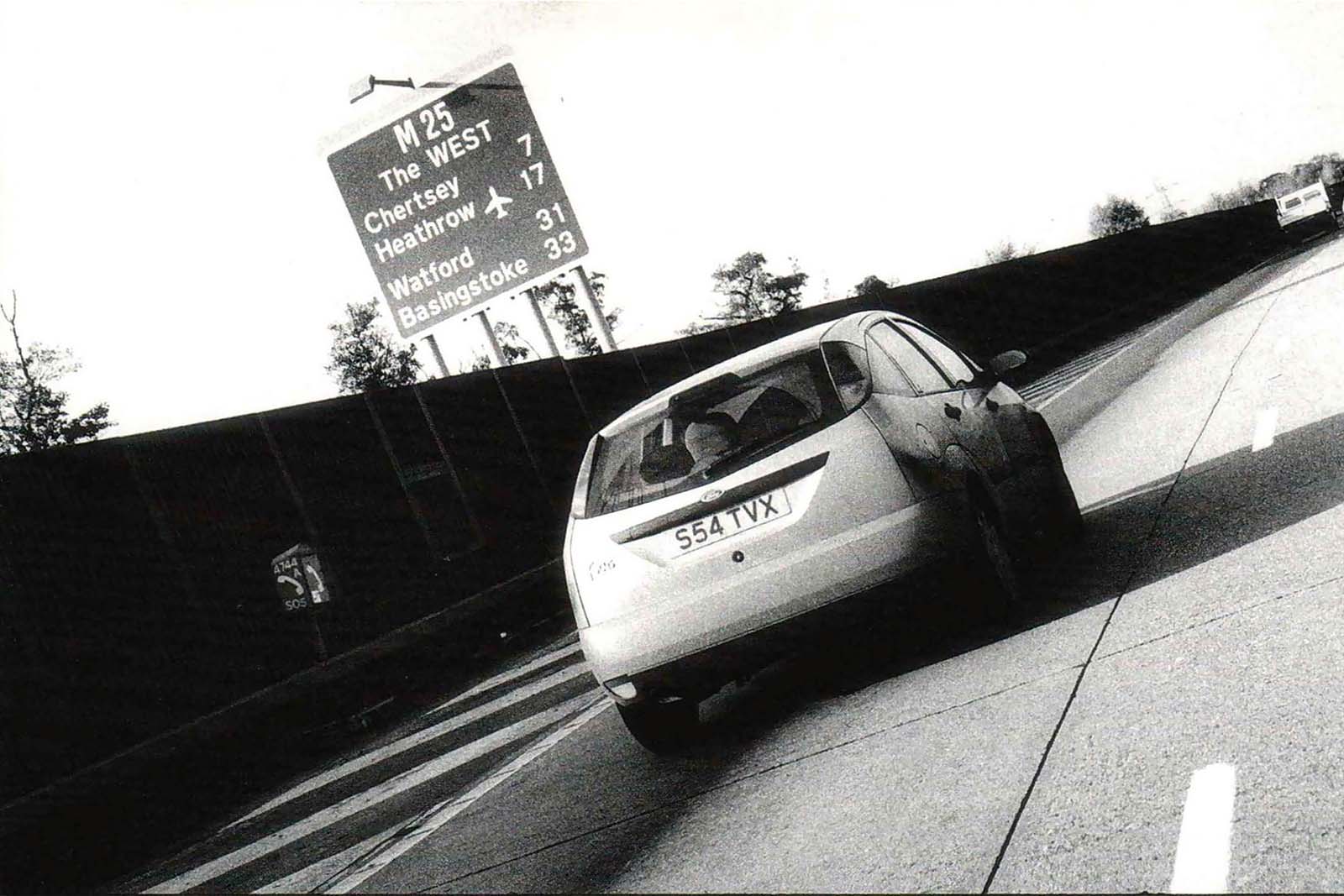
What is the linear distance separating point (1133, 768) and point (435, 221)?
57.8ft

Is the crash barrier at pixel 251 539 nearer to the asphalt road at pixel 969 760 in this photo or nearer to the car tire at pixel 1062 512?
the asphalt road at pixel 969 760

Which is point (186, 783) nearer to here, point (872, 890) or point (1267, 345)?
point (872, 890)

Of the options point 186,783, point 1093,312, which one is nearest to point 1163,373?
point 186,783

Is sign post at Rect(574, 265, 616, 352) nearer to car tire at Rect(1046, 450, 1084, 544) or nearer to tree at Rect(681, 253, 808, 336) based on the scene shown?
car tire at Rect(1046, 450, 1084, 544)

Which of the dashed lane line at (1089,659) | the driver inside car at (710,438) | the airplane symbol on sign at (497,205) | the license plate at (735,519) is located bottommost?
the dashed lane line at (1089,659)

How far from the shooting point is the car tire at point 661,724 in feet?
18.8

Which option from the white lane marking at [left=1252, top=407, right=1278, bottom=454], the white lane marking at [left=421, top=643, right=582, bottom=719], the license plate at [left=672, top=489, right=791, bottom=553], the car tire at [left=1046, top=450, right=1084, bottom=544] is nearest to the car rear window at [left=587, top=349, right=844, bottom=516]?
the license plate at [left=672, top=489, right=791, bottom=553]

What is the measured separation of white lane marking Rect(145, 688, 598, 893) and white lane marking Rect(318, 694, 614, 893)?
0.84 feet

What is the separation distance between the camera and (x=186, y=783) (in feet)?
26.9

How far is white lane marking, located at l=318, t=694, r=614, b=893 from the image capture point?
5109 mm

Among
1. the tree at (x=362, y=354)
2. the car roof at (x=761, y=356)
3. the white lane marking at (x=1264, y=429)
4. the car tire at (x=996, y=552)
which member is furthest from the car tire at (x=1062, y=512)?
the tree at (x=362, y=354)

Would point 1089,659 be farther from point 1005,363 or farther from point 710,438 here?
point 1005,363

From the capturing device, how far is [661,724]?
5.84 metres

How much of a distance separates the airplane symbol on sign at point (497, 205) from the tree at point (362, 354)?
6416 centimetres
